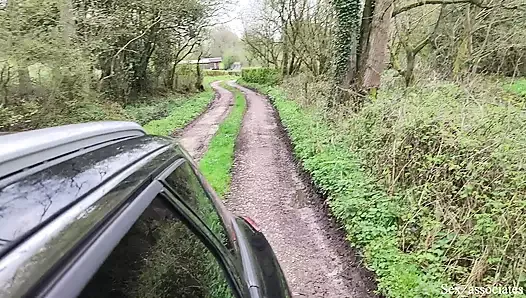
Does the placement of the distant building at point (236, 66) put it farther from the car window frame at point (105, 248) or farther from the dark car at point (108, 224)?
the car window frame at point (105, 248)

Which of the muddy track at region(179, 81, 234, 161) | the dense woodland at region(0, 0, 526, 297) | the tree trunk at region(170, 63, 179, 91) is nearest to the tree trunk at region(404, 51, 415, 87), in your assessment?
the dense woodland at region(0, 0, 526, 297)

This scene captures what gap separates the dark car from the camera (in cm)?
79

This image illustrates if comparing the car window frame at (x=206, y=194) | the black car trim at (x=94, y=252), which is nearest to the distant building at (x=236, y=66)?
the car window frame at (x=206, y=194)

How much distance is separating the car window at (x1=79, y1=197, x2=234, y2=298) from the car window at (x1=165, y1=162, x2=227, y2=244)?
205mm

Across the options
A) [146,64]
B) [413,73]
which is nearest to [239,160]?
[413,73]

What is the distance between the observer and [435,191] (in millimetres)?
4973

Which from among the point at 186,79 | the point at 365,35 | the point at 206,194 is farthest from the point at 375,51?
the point at 186,79

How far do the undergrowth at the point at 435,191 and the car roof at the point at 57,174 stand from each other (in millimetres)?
3099

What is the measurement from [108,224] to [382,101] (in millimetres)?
7649

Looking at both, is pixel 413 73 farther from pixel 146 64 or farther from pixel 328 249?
pixel 146 64

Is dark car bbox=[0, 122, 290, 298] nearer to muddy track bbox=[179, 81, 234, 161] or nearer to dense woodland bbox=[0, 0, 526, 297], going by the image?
dense woodland bbox=[0, 0, 526, 297]

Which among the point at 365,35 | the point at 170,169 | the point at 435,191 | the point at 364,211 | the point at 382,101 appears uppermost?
the point at 365,35

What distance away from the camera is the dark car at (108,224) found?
2.60 feet

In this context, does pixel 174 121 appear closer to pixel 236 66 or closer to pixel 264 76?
pixel 264 76
